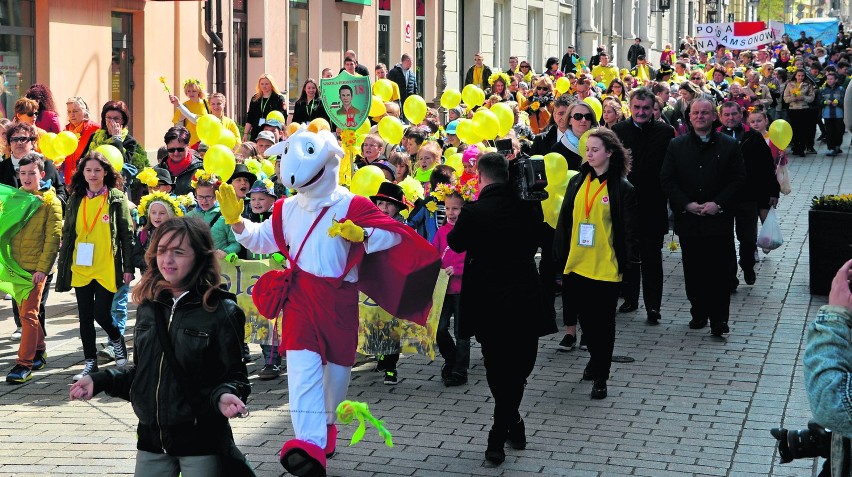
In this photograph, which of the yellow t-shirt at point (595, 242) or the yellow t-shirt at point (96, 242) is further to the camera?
the yellow t-shirt at point (96, 242)

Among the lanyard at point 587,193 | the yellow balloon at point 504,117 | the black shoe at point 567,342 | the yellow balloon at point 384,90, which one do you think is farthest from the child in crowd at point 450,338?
the yellow balloon at point 384,90

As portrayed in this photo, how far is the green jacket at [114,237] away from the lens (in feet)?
29.9

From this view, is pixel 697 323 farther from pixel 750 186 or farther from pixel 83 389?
pixel 83 389

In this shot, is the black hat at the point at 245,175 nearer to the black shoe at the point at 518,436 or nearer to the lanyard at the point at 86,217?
the lanyard at the point at 86,217

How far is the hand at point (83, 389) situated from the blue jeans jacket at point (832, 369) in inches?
104

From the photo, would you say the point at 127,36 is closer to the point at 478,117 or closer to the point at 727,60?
the point at 478,117

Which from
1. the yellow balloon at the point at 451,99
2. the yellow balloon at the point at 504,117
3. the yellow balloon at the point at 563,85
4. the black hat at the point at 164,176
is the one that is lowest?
the black hat at the point at 164,176

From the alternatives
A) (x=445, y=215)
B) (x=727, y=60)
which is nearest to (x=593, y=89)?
(x=445, y=215)

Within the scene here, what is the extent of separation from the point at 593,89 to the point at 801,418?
11.8 meters

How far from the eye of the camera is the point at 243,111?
23.6 meters

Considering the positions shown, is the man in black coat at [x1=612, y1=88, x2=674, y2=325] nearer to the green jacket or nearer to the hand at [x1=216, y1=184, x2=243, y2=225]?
the green jacket

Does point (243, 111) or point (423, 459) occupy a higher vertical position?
point (243, 111)

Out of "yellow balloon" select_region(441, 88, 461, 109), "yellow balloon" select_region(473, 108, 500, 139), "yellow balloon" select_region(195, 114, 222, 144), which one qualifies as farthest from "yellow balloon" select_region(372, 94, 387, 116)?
"yellow balloon" select_region(195, 114, 222, 144)

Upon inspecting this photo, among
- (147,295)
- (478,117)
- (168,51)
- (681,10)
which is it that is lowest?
(147,295)
